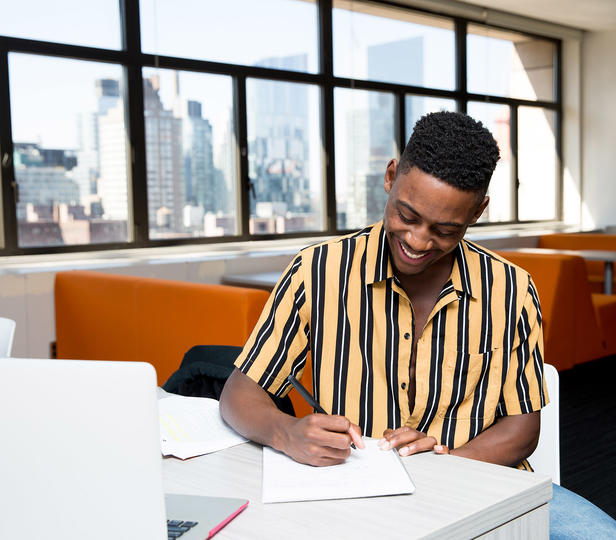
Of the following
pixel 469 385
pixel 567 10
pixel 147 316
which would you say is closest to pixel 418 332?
pixel 469 385

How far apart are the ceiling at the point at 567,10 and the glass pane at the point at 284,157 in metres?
2.17

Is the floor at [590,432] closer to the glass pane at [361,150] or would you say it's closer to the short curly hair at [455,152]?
the short curly hair at [455,152]

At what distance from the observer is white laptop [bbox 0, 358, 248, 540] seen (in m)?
0.71

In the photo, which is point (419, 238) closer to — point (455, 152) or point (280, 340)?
point (455, 152)

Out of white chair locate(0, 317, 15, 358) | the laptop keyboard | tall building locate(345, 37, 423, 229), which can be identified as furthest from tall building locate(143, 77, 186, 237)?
the laptop keyboard

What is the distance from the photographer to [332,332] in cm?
143

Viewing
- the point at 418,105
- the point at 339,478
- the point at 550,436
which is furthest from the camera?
the point at 418,105

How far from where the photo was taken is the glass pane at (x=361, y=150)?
6.07 metres

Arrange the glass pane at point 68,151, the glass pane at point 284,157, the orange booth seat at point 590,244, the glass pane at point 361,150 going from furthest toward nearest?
the orange booth seat at point 590,244, the glass pane at point 361,150, the glass pane at point 284,157, the glass pane at point 68,151

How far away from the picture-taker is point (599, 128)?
8.11 m

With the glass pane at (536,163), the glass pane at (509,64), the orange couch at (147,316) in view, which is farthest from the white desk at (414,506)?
the glass pane at (536,163)

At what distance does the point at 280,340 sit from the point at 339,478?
0.41m

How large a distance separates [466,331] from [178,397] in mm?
603

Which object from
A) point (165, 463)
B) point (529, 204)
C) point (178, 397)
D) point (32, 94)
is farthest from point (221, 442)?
point (529, 204)
